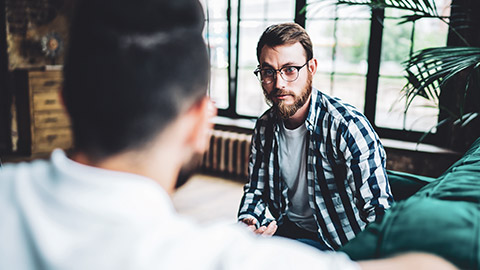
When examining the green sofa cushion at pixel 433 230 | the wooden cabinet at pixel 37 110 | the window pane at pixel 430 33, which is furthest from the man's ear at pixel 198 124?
the wooden cabinet at pixel 37 110

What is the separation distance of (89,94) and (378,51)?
3698 mm

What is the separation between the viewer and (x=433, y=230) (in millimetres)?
604

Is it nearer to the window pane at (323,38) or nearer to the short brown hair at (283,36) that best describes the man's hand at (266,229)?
the short brown hair at (283,36)

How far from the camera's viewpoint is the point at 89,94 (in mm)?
552

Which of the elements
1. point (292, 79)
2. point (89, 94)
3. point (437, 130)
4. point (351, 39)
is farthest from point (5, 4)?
point (89, 94)

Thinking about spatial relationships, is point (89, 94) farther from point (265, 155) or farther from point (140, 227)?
point (265, 155)

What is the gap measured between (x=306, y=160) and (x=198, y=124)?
1.21 m

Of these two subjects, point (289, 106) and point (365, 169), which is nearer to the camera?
point (365, 169)

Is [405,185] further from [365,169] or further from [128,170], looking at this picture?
[128,170]

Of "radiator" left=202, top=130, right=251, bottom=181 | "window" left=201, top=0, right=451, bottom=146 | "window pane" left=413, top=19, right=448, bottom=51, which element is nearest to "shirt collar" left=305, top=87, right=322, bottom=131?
"window" left=201, top=0, right=451, bottom=146

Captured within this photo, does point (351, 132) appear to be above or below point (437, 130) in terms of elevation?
above

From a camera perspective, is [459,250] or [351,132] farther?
[351,132]

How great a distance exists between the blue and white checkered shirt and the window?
5.03ft

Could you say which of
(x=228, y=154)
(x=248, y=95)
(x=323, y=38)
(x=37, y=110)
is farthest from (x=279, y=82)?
(x=37, y=110)
